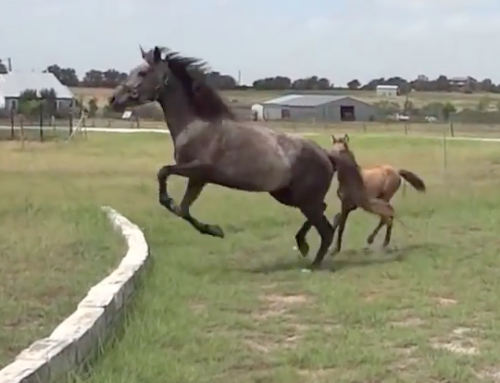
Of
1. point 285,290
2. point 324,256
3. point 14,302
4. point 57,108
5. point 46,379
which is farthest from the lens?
point 57,108

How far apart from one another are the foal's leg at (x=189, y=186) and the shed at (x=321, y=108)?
208 ft

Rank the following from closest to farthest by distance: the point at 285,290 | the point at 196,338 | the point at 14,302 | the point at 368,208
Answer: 1. the point at 196,338
2. the point at 14,302
3. the point at 285,290
4. the point at 368,208

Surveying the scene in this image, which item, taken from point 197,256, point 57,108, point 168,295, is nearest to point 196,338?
point 168,295

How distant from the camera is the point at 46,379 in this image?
5.42m

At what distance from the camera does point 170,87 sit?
35.9 feet

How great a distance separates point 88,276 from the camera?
31.0 ft

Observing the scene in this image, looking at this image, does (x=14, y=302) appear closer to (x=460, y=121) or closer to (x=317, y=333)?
(x=317, y=333)

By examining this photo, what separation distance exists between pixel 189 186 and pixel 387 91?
4047 inches

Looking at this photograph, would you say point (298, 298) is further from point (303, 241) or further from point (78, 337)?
point (78, 337)

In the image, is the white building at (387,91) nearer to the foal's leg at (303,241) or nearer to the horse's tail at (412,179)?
the horse's tail at (412,179)

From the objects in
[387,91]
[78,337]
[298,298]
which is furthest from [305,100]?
[78,337]

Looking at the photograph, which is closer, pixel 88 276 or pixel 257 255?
pixel 88 276

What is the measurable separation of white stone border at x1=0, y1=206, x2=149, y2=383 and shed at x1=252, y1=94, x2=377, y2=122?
66.3 m

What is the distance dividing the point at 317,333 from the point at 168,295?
1.81m
